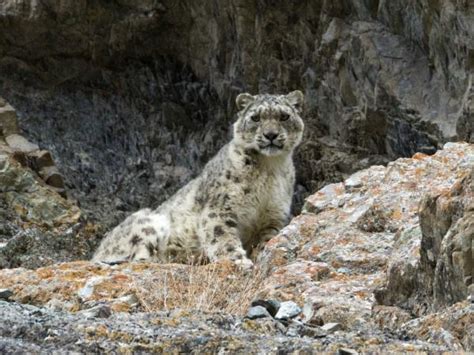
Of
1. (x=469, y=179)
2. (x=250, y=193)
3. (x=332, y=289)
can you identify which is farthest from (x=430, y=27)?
(x=469, y=179)

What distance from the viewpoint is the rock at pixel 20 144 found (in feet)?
51.2

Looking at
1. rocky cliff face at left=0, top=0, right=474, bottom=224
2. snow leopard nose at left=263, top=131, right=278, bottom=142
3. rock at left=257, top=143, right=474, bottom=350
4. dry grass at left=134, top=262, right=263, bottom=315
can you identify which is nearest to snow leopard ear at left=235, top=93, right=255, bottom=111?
snow leopard nose at left=263, top=131, right=278, bottom=142

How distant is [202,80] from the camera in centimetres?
1662

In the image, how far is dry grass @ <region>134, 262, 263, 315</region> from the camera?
7.74 metres

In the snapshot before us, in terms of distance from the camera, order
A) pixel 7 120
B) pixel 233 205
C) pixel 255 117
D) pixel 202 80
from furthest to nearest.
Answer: pixel 202 80
pixel 7 120
pixel 255 117
pixel 233 205

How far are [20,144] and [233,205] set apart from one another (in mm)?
5493

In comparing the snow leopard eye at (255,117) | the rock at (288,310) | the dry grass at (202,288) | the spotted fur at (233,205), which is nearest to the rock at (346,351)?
the rock at (288,310)

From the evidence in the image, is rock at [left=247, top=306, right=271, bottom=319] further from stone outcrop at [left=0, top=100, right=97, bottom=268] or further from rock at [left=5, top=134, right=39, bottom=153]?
rock at [left=5, top=134, right=39, bottom=153]

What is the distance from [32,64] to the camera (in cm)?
1705

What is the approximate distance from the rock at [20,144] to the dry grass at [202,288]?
6.90 metres

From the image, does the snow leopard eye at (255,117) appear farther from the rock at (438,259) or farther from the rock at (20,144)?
the rock at (20,144)

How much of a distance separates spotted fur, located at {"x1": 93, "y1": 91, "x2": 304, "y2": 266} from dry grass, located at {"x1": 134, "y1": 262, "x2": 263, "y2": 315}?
181cm

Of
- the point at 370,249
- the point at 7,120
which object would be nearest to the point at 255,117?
the point at 370,249

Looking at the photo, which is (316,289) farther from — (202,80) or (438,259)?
(202,80)
